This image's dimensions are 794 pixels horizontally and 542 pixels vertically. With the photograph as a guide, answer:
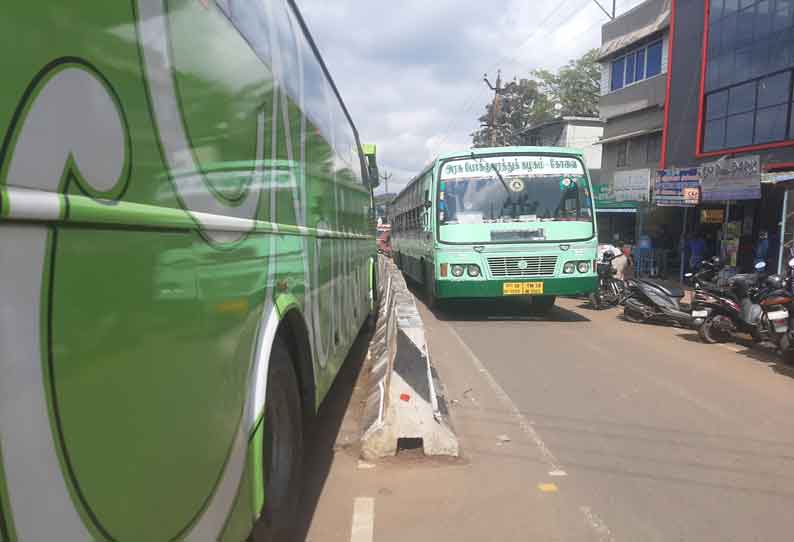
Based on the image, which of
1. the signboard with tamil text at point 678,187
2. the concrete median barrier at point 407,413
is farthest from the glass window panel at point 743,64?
the concrete median barrier at point 407,413

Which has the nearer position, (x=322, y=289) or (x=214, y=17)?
(x=214, y=17)

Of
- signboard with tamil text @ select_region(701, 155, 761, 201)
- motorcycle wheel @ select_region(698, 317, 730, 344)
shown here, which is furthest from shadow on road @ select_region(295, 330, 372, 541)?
signboard with tamil text @ select_region(701, 155, 761, 201)

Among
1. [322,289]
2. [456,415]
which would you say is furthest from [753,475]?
[322,289]

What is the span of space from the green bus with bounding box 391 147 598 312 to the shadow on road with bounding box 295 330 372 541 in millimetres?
3146

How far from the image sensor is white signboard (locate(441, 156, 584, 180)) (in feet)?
29.8

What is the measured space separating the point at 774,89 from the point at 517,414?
1389cm

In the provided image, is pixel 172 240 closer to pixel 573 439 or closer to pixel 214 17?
pixel 214 17

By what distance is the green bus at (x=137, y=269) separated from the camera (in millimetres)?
921

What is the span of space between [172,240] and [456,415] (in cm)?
369

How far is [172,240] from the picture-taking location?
55.2 inches

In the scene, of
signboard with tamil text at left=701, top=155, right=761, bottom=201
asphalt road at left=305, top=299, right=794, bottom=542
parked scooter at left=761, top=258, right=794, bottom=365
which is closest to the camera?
asphalt road at left=305, top=299, right=794, bottom=542

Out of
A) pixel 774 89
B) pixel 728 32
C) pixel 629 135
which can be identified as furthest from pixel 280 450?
pixel 629 135

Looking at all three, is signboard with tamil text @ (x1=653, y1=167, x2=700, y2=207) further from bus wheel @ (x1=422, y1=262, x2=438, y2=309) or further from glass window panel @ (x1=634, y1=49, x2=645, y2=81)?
glass window panel @ (x1=634, y1=49, x2=645, y2=81)

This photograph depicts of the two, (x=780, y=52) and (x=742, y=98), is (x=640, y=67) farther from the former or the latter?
(x=780, y=52)
